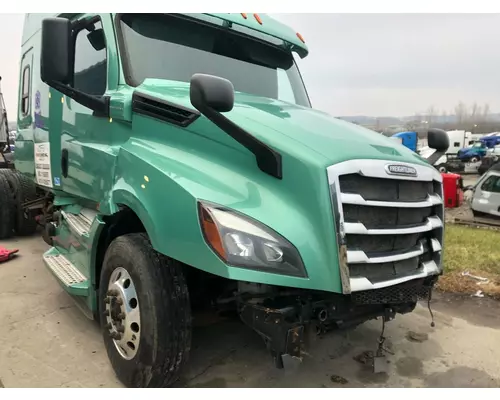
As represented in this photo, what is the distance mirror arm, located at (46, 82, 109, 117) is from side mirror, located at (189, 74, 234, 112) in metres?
1.29

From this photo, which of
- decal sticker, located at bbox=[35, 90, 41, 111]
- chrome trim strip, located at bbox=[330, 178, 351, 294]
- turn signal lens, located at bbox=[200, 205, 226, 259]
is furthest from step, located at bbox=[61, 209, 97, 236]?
chrome trim strip, located at bbox=[330, 178, 351, 294]

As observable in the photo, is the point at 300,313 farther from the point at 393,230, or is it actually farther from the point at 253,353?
the point at 253,353

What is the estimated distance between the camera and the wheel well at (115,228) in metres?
3.38

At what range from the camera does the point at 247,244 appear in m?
2.46

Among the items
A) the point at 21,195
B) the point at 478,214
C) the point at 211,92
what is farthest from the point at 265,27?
the point at 478,214

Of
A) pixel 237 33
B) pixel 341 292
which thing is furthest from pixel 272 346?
pixel 237 33

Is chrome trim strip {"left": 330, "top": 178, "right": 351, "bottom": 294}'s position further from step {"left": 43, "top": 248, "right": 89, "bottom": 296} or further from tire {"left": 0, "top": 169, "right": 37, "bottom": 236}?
tire {"left": 0, "top": 169, "right": 37, "bottom": 236}

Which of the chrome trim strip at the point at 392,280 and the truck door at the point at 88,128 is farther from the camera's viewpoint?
the truck door at the point at 88,128

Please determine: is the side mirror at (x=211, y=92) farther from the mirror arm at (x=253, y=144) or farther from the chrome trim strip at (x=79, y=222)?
the chrome trim strip at (x=79, y=222)

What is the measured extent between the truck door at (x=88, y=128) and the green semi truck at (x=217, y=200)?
0.03 m

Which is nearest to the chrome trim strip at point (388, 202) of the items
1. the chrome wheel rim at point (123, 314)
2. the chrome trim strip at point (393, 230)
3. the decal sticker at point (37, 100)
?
the chrome trim strip at point (393, 230)

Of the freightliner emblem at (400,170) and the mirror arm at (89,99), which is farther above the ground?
the mirror arm at (89,99)

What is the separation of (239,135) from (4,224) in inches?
236

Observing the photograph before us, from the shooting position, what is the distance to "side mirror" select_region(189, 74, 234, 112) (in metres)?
2.62
